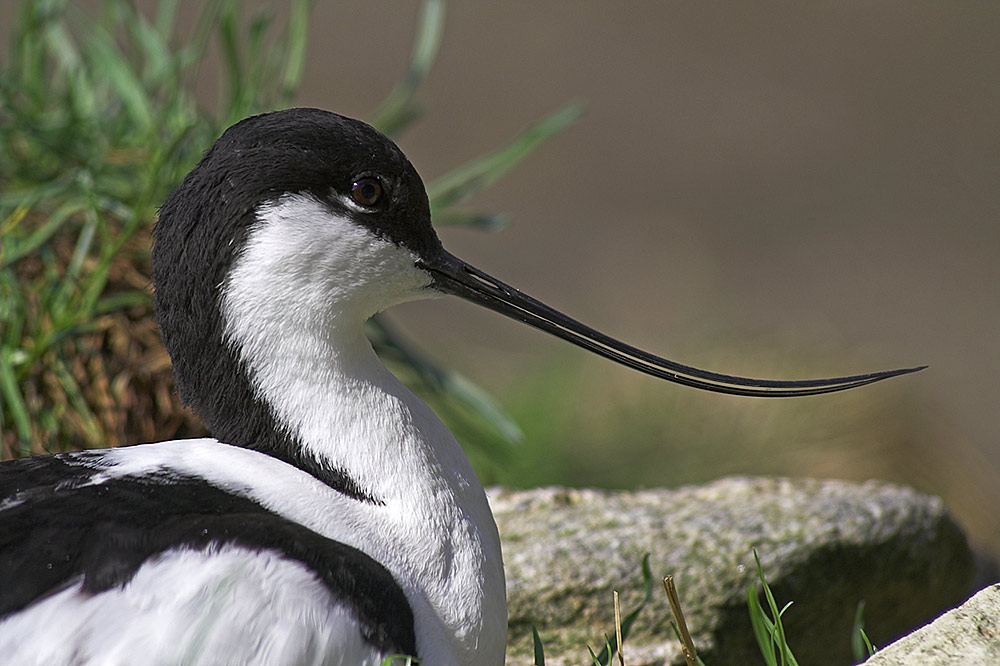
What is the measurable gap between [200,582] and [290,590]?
119 millimetres

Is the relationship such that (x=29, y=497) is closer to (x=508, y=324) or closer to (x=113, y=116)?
(x=113, y=116)

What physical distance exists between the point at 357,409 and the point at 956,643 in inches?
37.4

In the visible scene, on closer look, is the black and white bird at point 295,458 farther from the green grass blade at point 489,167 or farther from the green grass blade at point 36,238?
the green grass blade at point 489,167

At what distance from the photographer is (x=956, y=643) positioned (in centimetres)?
170

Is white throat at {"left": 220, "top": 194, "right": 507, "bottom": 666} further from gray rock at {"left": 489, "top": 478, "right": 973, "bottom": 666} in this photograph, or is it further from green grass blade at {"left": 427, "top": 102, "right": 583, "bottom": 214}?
green grass blade at {"left": 427, "top": 102, "right": 583, "bottom": 214}

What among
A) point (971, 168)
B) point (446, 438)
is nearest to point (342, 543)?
point (446, 438)

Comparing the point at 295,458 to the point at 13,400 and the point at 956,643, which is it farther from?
the point at 13,400

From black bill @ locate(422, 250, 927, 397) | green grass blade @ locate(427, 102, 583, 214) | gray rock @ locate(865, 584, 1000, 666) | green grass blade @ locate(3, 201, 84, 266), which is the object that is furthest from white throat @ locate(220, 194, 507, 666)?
green grass blade @ locate(427, 102, 583, 214)

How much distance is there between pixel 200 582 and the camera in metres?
1.66

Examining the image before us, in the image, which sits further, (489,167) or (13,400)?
(489,167)

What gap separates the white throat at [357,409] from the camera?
190 centimetres

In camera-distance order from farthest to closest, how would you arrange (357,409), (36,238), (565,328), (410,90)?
(410,90) → (36,238) → (565,328) → (357,409)

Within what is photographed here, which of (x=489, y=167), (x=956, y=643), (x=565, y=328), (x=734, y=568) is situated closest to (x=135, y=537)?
(x=565, y=328)

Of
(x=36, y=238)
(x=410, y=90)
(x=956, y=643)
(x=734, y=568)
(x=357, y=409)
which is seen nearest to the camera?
(x=956, y=643)
